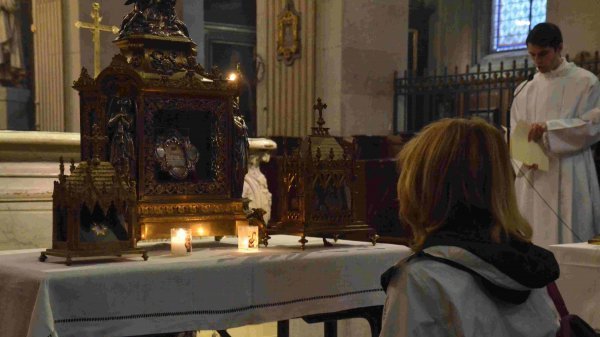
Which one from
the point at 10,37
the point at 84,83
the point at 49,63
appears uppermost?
the point at 10,37

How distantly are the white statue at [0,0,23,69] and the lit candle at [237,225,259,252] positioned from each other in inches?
395

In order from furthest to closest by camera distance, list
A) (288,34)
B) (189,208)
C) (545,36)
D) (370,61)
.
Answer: (288,34)
(370,61)
(545,36)
(189,208)

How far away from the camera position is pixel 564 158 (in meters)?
5.92

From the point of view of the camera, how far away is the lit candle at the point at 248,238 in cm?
352

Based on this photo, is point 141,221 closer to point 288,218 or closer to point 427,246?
point 288,218

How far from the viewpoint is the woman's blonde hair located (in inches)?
78.6

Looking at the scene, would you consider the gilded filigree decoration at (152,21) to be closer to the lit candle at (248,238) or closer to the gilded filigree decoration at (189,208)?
the gilded filigree decoration at (189,208)

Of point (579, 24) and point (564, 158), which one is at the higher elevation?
point (579, 24)

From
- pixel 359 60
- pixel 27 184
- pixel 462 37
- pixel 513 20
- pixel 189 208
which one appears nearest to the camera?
pixel 189 208

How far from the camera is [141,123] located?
11.5 ft

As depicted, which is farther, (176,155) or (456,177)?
(176,155)

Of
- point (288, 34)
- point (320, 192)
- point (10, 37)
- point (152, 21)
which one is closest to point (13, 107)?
point (10, 37)

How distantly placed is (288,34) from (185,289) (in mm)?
8226

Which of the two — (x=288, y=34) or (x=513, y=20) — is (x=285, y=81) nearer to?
(x=288, y=34)
